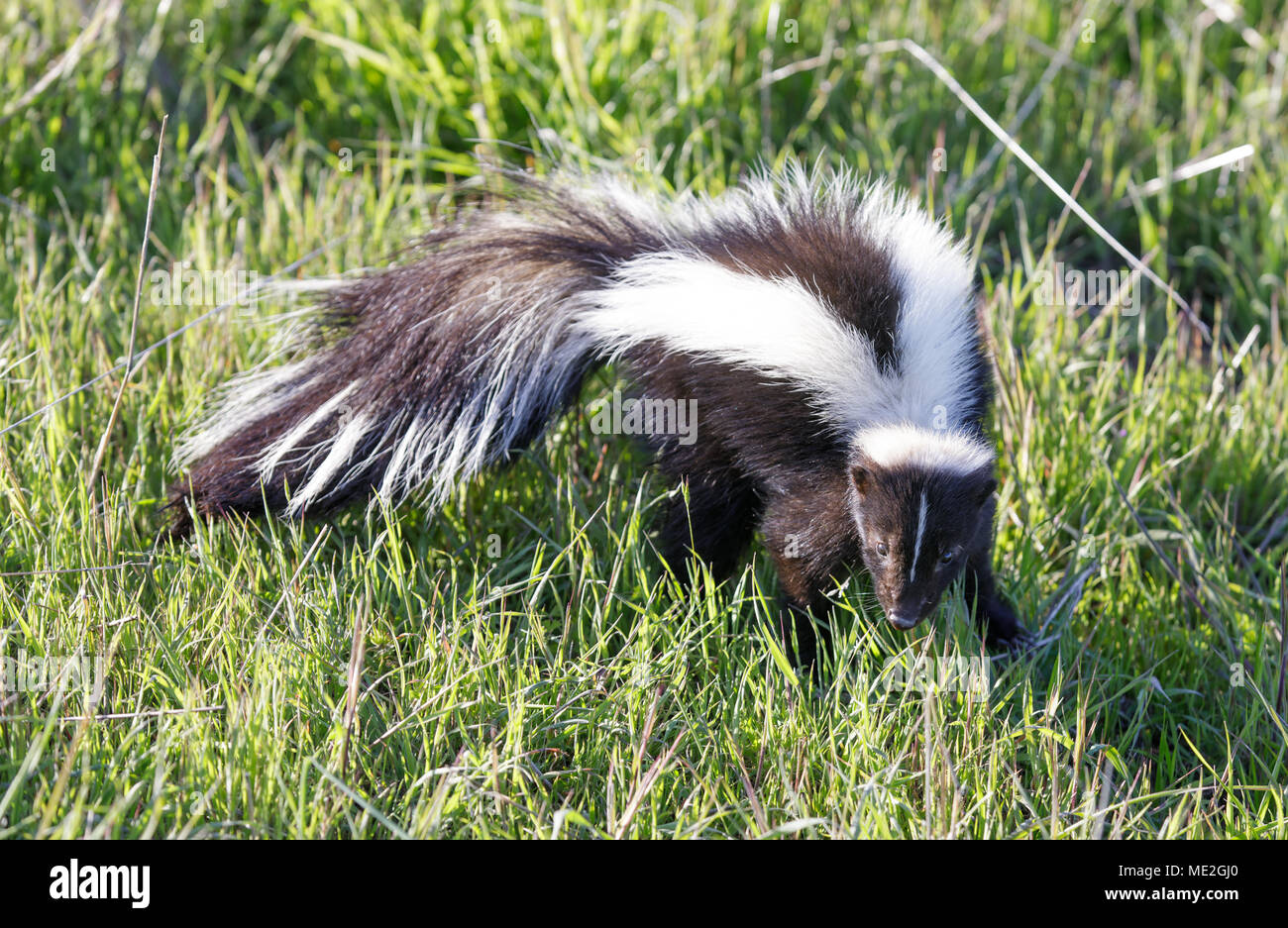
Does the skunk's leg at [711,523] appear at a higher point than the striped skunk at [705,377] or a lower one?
lower

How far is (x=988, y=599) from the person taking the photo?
155 inches

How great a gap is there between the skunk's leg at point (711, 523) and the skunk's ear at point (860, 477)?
47cm

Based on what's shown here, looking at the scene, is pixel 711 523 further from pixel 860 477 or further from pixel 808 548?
pixel 860 477

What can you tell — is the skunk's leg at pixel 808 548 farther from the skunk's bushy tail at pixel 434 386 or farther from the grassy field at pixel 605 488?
the skunk's bushy tail at pixel 434 386

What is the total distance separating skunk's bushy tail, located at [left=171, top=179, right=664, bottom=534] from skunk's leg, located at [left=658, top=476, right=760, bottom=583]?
50 cm

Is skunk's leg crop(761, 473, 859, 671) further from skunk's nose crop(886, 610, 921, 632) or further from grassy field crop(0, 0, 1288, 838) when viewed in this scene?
skunk's nose crop(886, 610, 921, 632)

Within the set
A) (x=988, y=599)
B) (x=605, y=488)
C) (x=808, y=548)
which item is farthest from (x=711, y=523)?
(x=988, y=599)

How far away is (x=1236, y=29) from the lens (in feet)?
21.8

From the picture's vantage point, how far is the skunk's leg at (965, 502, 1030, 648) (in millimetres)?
3797

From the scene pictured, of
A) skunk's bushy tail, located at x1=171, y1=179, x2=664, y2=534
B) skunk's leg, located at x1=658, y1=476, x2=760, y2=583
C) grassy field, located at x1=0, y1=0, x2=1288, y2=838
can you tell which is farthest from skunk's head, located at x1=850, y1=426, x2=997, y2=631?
skunk's bushy tail, located at x1=171, y1=179, x2=664, y2=534

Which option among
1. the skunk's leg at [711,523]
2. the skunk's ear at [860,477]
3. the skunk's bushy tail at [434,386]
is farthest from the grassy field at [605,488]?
the skunk's ear at [860,477]

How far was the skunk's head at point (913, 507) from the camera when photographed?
3.36 meters

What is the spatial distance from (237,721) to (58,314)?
2.25 m

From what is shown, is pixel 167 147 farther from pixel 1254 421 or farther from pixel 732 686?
pixel 1254 421
